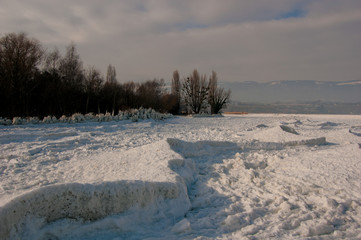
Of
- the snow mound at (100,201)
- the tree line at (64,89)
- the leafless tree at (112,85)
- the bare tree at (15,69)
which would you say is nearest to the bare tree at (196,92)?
the tree line at (64,89)

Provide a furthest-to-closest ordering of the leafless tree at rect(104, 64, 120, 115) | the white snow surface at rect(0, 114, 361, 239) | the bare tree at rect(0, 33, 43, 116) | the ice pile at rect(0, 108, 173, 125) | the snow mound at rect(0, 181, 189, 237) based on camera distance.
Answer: the leafless tree at rect(104, 64, 120, 115) < the bare tree at rect(0, 33, 43, 116) < the ice pile at rect(0, 108, 173, 125) < the white snow surface at rect(0, 114, 361, 239) < the snow mound at rect(0, 181, 189, 237)

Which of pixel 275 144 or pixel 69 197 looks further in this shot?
pixel 275 144

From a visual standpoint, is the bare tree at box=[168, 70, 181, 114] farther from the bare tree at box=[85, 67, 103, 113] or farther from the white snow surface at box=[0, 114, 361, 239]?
the white snow surface at box=[0, 114, 361, 239]

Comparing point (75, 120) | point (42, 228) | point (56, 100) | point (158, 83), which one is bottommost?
point (42, 228)

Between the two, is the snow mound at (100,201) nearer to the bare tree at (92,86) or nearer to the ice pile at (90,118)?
the ice pile at (90,118)

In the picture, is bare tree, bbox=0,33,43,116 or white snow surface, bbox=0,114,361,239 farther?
bare tree, bbox=0,33,43,116

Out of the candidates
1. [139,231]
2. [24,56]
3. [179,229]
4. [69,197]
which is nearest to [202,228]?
[179,229]

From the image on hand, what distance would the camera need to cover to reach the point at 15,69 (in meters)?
15.1

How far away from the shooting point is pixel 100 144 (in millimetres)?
7297

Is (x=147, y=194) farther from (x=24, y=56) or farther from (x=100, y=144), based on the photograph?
(x=24, y=56)

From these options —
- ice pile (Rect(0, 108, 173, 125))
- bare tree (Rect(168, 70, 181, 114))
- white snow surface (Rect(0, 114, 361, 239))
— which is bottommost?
white snow surface (Rect(0, 114, 361, 239))

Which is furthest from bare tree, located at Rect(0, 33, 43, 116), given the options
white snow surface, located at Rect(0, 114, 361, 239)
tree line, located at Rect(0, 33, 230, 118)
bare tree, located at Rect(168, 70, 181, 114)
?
bare tree, located at Rect(168, 70, 181, 114)

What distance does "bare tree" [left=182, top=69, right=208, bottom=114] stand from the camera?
28828 millimetres

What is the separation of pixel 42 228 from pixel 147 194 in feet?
4.37
